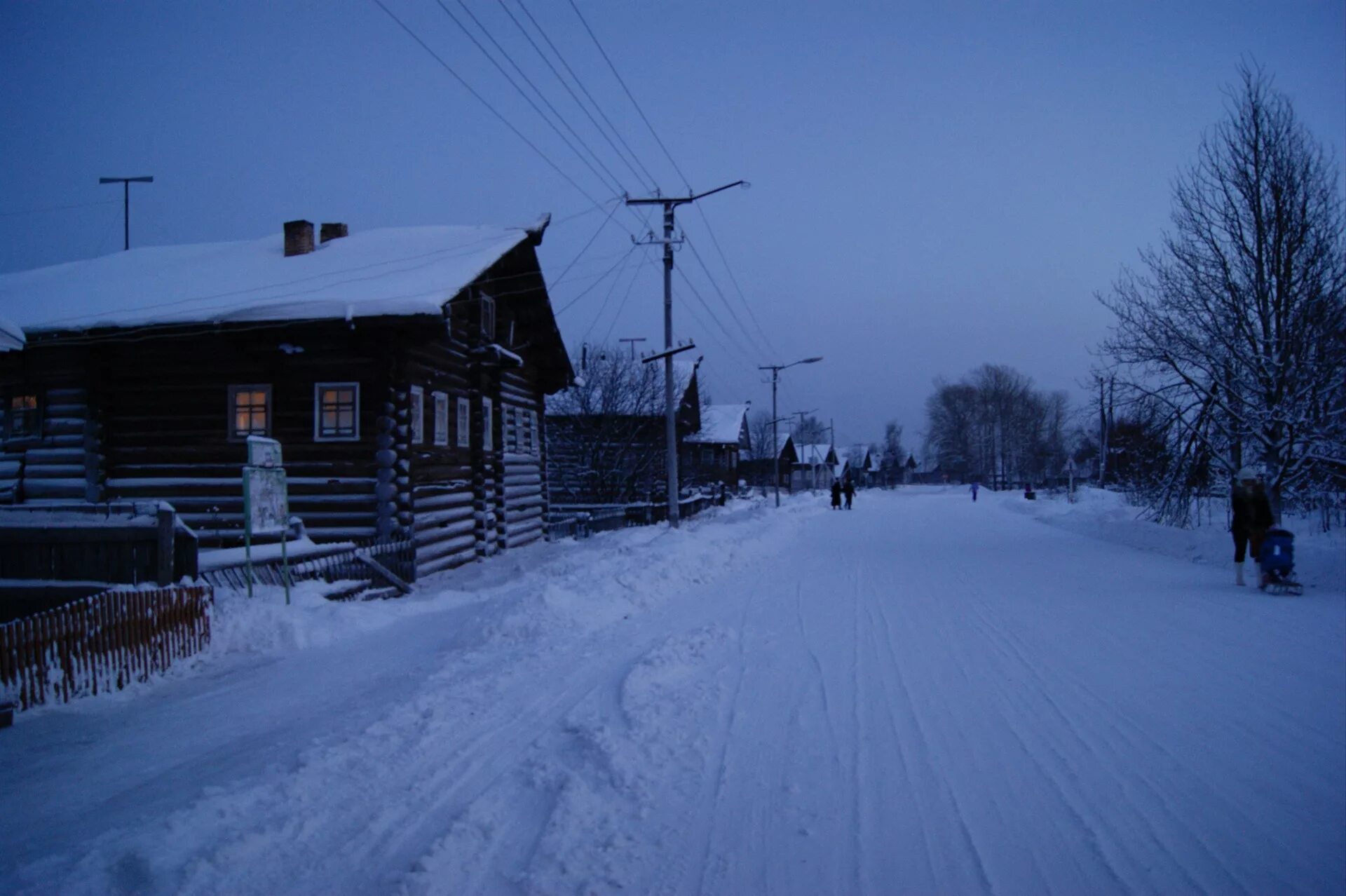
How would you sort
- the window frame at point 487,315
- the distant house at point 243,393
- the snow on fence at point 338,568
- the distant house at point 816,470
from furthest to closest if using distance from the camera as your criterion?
the distant house at point 816,470 → the window frame at point 487,315 → the distant house at point 243,393 → the snow on fence at point 338,568

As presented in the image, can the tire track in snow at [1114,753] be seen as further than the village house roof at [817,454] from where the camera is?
No

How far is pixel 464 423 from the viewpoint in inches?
717

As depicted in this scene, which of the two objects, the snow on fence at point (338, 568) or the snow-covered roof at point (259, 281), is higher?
the snow-covered roof at point (259, 281)

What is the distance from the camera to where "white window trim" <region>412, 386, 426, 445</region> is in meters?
15.0

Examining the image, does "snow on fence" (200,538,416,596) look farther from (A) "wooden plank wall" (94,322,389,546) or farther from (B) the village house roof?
(B) the village house roof

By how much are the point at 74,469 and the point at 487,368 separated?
8.39 metres

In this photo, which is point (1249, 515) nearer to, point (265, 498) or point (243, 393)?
point (265, 498)

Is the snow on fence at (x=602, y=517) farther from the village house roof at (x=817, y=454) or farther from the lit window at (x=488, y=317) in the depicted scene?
the village house roof at (x=817, y=454)

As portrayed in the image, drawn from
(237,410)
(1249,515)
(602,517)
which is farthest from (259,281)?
(1249,515)

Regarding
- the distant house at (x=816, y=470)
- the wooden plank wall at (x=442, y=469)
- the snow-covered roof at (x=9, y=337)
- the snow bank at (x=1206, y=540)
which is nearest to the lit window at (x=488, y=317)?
the wooden plank wall at (x=442, y=469)

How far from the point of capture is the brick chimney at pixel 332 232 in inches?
766

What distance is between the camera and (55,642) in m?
6.92

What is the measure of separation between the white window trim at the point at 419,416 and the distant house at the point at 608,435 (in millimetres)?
18331

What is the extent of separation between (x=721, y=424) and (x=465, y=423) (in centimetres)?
4657
